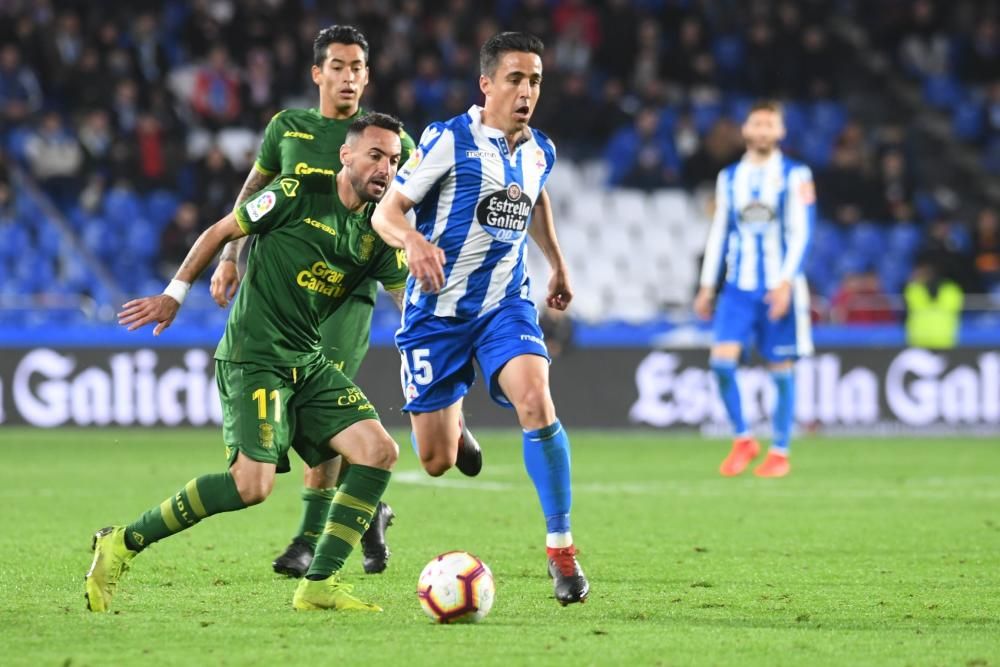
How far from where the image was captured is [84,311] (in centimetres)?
1680

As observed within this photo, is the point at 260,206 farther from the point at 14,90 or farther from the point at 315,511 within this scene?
the point at 14,90

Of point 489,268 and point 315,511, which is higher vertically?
point 489,268

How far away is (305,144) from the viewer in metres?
7.00

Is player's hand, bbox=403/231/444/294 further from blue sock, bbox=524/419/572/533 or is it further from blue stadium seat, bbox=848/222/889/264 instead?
blue stadium seat, bbox=848/222/889/264

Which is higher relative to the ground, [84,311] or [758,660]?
[84,311]

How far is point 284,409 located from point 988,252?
1500 centimetres

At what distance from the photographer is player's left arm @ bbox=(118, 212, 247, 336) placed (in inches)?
238

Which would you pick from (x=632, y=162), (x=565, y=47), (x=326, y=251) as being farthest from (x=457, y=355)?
(x=565, y=47)

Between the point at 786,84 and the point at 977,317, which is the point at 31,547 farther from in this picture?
the point at 786,84

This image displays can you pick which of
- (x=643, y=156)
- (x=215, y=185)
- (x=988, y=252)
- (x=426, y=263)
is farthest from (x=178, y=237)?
(x=426, y=263)

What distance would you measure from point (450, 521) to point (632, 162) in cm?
1227

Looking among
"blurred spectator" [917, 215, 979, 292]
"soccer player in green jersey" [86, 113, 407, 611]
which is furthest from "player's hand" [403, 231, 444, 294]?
"blurred spectator" [917, 215, 979, 292]

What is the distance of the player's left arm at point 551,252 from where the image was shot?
281 inches

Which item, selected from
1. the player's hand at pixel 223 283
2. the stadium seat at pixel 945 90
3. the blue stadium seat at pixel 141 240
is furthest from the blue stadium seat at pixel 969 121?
the player's hand at pixel 223 283
